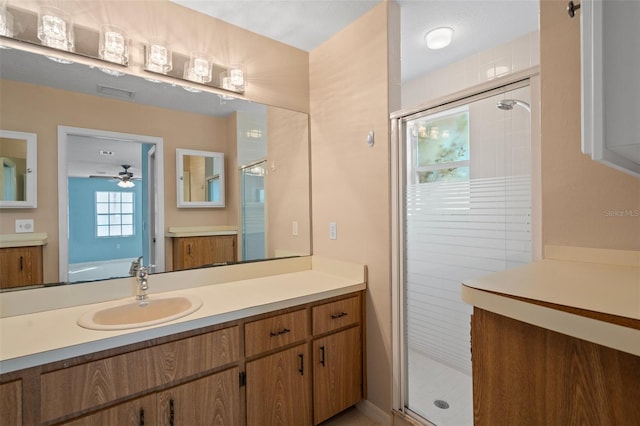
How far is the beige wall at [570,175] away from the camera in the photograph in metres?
0.99

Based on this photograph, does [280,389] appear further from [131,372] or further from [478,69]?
[478,69]

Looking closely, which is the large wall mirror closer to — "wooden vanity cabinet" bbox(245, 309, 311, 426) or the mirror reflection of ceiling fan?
the mirror reflection of ceiling fan

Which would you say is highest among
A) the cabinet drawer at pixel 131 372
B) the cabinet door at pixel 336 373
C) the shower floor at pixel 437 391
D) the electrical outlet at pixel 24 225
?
the electrical outlet at pixel 24 225

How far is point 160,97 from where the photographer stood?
1732 millimetres

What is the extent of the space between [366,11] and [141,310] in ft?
6.79

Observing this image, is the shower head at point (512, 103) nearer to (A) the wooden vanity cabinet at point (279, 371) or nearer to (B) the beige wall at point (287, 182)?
(B) the beige wall at point (287, 182)

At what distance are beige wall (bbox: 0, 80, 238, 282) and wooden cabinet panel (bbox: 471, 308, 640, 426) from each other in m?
1.59

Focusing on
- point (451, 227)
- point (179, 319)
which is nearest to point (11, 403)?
point (179, 319)

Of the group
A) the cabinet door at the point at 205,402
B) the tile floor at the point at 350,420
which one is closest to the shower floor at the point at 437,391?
the tile floor at the point at 350,420

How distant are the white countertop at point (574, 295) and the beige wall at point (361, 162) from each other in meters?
0.96

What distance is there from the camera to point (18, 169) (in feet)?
4.53

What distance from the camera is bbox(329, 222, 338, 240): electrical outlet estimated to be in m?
2.10

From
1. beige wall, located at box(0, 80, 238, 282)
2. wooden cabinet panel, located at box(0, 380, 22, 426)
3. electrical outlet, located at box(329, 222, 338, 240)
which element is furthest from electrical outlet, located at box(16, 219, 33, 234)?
electrical outlet, located at box(329, 222, 338, 240)

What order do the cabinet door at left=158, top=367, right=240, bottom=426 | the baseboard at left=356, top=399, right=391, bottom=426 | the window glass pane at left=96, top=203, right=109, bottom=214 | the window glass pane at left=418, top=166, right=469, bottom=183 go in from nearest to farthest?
the cabinet door at left=158, top=367, right=240, bottom=426, the window glass pane at left=96, top=203, right=109, bottom=214, the baseboard at left=356, top=399, right=391, bottom=426, the window glass pane at left=418, top=166, right=469, bottom=183
